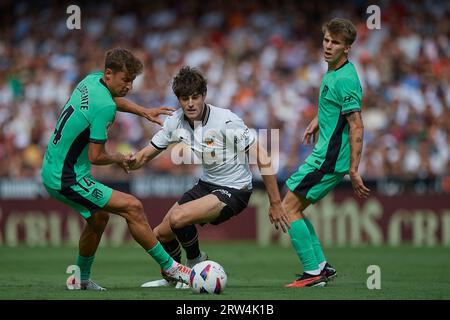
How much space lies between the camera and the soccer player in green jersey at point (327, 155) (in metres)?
9.45

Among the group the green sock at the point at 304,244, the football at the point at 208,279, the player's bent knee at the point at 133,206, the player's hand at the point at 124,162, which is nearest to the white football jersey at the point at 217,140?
the player's hand at the point at 124,162

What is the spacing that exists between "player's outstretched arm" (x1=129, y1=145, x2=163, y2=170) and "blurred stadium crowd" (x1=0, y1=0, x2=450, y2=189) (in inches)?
345

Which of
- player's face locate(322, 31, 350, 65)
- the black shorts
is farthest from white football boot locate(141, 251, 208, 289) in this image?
player's face locate(322, 31, 350, 65)

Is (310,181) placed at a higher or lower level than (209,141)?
lower

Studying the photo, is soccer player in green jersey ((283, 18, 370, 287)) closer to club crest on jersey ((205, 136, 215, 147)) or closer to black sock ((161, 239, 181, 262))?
club crest on jersey ((205, 136, 215, 147))

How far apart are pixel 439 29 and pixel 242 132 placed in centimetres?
1230

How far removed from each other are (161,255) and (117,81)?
1731 millimetres

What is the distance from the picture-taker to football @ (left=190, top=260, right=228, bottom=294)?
860cm

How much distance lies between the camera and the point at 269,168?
9.15 m

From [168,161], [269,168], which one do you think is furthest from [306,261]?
[168,161]

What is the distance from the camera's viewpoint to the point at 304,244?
9484mm

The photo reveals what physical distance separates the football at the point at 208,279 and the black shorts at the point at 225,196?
961mm

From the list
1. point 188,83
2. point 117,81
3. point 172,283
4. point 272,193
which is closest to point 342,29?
point 188,83

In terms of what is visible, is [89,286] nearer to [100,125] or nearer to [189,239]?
[189,239]
